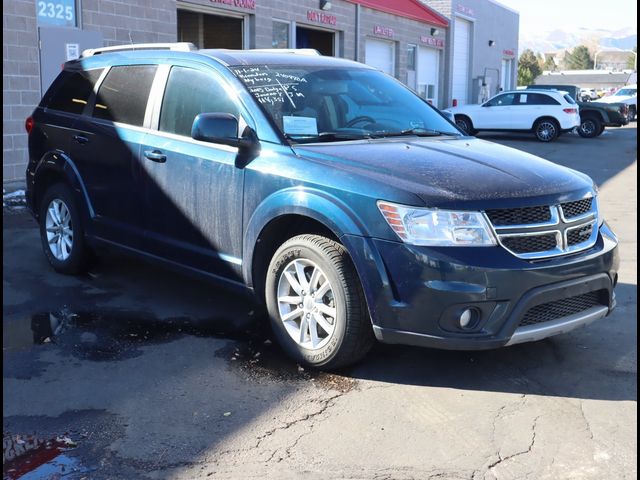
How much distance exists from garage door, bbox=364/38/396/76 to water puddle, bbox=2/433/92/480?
21134 millimetres

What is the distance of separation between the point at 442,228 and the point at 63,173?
3586 mm

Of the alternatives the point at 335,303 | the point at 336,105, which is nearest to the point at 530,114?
the point at 336,105

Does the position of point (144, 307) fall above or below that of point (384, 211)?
below

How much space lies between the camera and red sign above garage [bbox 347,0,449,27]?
23.7 meters

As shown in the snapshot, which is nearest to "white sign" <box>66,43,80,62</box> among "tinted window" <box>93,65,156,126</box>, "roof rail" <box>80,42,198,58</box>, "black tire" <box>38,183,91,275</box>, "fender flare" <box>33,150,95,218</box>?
"roof rail" <box>80,42,198,58</box>

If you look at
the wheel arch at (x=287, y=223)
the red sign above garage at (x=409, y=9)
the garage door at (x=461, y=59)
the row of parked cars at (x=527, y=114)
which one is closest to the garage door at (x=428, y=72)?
the red sign above garage at (x=409, y=9)

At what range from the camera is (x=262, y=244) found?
4.56 meters

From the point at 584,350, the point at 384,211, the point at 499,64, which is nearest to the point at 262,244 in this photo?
the point at 384,211

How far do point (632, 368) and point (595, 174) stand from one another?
1187 centimetres

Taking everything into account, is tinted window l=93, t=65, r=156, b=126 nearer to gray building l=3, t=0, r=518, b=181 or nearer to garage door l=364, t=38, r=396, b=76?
gray building l=3, t=0, r=518, b=181

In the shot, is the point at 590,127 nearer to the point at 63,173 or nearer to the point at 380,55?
the point at 380,55

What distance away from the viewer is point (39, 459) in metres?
3.34

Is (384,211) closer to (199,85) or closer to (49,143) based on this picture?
(199,85)

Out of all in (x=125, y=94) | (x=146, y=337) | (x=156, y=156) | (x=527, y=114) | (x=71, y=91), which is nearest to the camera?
(x=146, y=337)
